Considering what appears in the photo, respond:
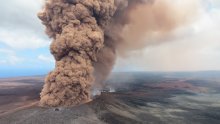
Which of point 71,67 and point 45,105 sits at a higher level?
point 71,67

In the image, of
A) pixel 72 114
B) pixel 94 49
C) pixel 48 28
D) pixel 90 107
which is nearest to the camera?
pixel 72 114

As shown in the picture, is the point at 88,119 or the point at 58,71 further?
the point at 58,71

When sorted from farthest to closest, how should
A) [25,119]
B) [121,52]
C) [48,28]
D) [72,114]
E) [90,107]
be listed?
[121,52]
[48,28]
[90,107]
[72,114]
[25,119]

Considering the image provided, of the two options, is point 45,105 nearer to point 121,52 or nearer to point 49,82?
point 49,82

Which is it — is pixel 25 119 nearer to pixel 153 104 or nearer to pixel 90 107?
pixel 90 107

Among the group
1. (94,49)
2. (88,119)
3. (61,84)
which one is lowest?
(88,119)

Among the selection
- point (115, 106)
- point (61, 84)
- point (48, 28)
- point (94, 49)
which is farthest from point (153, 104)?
point (48, 28)

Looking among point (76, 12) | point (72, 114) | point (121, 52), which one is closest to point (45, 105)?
point (72, 114)
